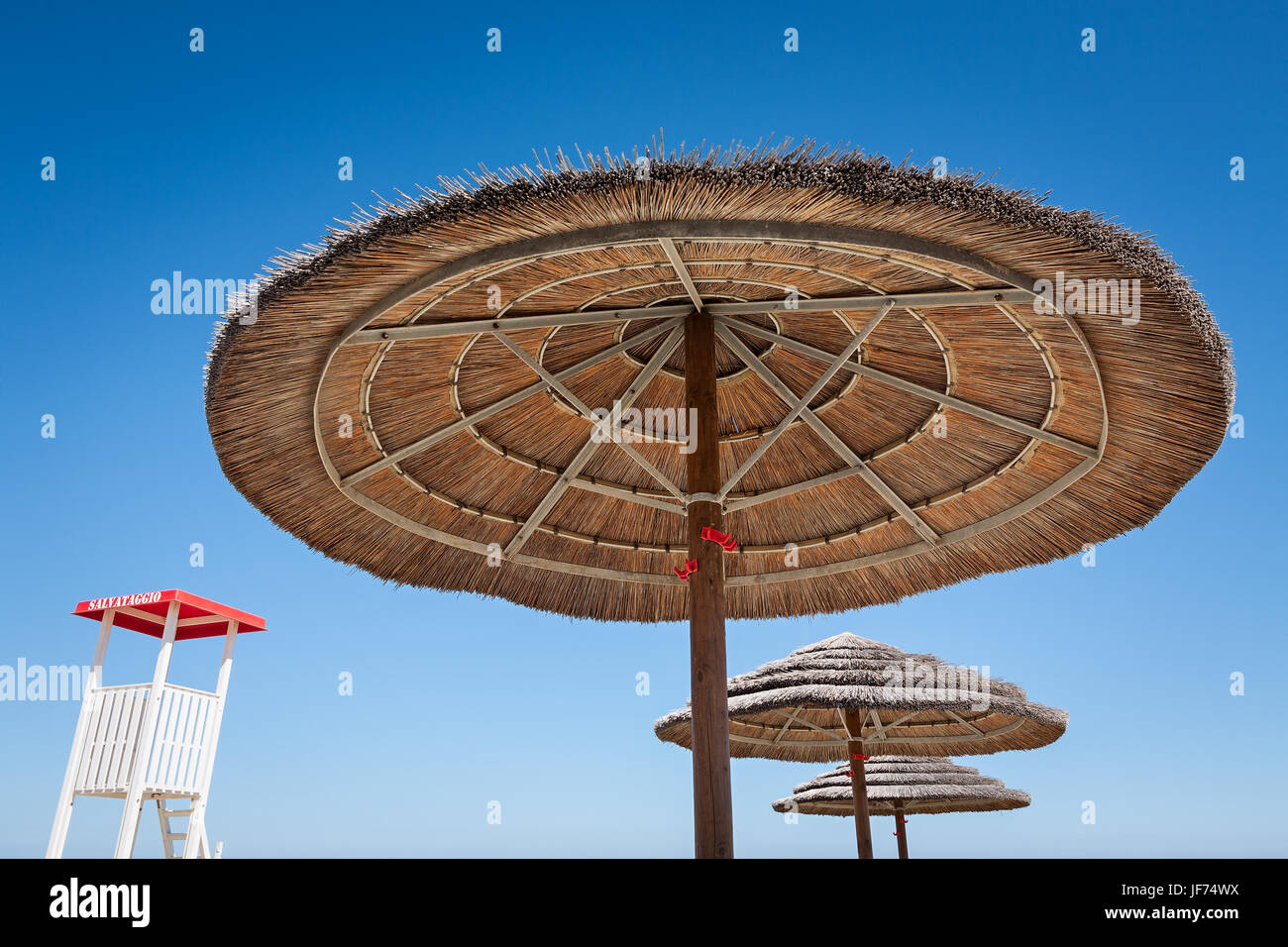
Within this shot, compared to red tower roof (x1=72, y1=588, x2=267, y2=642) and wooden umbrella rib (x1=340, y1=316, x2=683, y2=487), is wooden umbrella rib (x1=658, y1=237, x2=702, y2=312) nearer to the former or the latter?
wooden umbrella rib (x1=340, y1=316, x2=683, y2=487)

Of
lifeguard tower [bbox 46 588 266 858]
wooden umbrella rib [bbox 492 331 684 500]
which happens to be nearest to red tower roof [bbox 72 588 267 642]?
lifeguard tower [bbox 46 588 266 858]

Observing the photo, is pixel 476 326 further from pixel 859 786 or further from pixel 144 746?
pixel 859 786

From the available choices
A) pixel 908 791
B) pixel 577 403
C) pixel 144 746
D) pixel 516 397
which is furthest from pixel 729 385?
pixel 908 791

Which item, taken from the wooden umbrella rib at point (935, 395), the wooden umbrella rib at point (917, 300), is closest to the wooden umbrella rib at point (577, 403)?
the wooden umbrella rib at point (935, 395)

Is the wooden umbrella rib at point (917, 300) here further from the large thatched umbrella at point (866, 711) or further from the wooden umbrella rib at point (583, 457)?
the large thatched umbrella at point (866, 711)

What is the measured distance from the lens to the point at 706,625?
17.3 ft

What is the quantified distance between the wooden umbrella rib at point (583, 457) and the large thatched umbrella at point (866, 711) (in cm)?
238

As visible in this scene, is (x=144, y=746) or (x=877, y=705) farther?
(x=877, y=705)

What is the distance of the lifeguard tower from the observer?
656 cm

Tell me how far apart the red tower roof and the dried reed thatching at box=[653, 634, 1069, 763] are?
4940 mm

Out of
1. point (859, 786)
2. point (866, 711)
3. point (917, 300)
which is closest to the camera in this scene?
point (917, 300)

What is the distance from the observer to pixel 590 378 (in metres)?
7.04

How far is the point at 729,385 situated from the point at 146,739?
482 centimetres
